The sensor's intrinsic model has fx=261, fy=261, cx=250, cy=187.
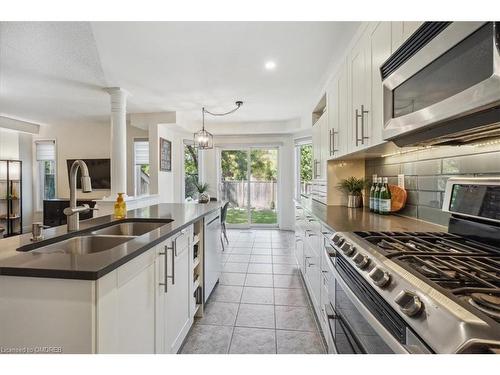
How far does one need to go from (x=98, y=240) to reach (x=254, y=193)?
5.01 meters

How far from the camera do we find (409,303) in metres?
0.72

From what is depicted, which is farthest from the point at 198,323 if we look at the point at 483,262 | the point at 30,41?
the point at 30,41

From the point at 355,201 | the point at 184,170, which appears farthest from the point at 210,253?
the point at 184,170

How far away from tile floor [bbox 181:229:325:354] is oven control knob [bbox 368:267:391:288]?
121cm

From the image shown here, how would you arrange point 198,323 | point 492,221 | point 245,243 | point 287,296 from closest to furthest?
point 492,221 < point 198,323 < point 287,296 < point 245,243

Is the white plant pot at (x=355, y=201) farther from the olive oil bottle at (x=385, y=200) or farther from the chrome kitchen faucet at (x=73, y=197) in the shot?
the chrome kitchen faucet at (x=73, y=197)

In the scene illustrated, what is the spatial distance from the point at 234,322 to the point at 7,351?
155cm

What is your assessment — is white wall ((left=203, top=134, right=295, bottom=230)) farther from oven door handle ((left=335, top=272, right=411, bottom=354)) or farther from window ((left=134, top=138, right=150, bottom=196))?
oven door handle ((left=335, top=272, right=411, bottom=354))

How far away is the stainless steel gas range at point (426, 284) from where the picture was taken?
596 mm

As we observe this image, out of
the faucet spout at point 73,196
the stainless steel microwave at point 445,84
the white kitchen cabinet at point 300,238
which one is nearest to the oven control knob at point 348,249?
the stainless steel microwave at point 445,84

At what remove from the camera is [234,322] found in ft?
7.20

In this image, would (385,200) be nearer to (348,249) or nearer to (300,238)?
(348,249)

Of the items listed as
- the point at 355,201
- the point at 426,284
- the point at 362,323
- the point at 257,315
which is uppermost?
the point at 355,201
